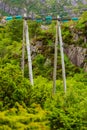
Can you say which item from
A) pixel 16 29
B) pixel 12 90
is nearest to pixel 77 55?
pixel 12 90

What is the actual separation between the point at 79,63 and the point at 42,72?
385 centimetres

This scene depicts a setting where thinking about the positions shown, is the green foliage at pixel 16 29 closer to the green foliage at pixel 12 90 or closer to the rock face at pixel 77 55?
the rock face at pixel 77 55

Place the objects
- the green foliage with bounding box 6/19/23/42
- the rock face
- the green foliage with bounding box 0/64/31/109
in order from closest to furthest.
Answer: the green foliage with bounding box 0/64/31/109, the rock face, the green foliage with bounding box 6/19/23/42

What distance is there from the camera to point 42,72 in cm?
4206

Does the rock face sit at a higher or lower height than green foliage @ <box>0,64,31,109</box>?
lower

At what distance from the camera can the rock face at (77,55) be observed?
40.8 meters

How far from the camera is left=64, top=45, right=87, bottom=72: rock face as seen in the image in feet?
134

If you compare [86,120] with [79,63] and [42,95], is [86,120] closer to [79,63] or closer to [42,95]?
[42,95]

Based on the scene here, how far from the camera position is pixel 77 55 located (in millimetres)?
41531

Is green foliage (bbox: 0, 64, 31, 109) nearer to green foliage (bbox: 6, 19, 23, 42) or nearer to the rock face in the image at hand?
the rock face

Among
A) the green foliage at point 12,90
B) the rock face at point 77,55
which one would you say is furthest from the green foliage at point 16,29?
the green foliage at point 12,90

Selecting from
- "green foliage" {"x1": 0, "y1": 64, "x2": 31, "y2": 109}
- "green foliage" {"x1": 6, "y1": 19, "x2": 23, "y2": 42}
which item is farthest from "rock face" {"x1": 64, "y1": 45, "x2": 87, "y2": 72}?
"green foliage" {"x1": 6, "y1": 19, "x2": 23, "y2": 42}

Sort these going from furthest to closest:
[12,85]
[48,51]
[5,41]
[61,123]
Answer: [5,41] → [48,51] → [12,85] → [61,123]

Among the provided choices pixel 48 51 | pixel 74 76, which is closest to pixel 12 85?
pixel 74 76
